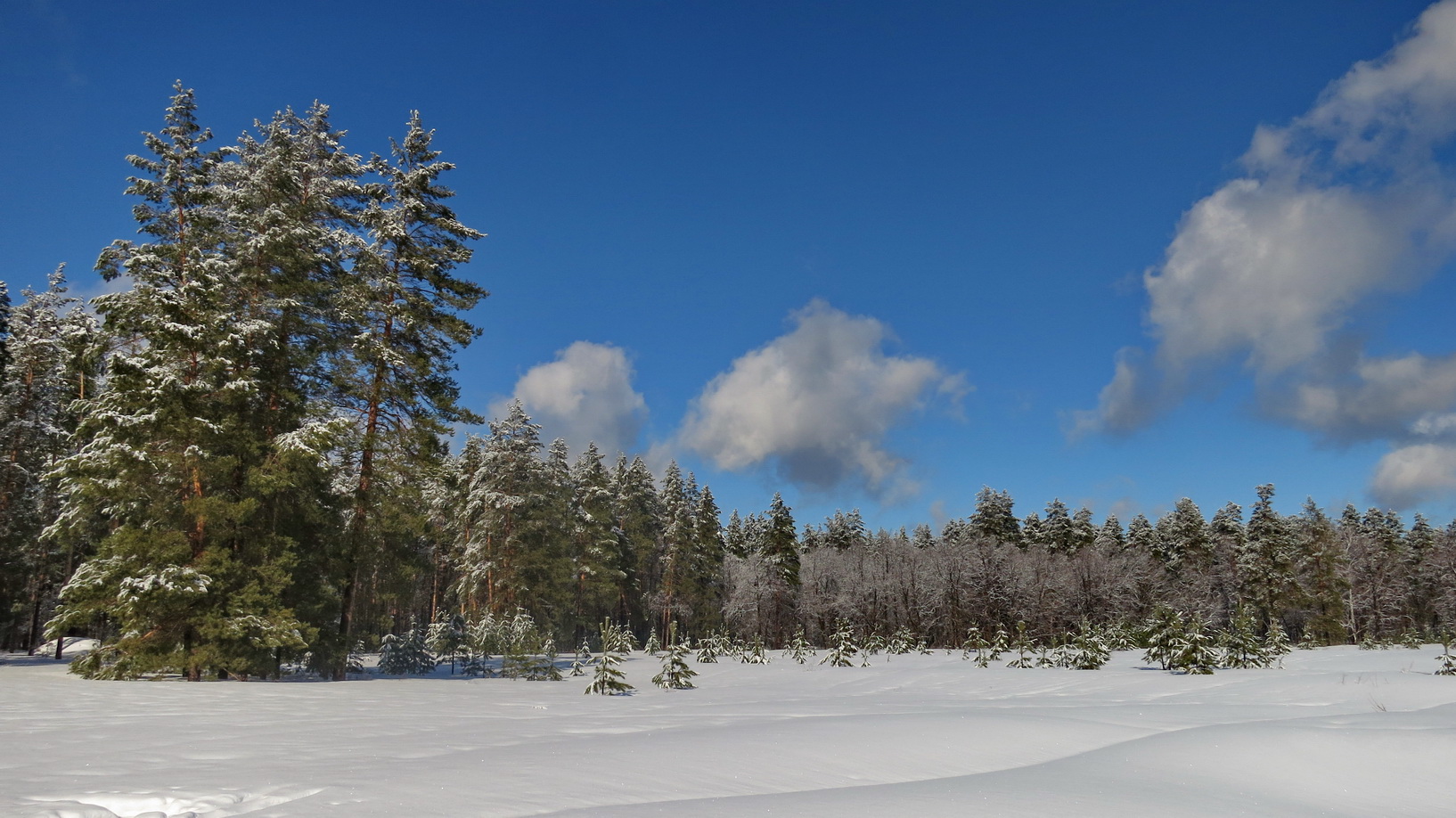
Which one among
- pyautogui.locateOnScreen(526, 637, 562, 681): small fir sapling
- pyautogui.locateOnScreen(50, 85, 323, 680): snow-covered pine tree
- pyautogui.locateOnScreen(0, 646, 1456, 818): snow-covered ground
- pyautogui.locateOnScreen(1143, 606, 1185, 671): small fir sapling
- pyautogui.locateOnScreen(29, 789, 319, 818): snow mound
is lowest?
pyautogui.locateOnScreen(526, 637, 562, 681): small fir sapling

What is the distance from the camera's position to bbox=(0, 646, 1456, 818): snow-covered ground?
550 cm

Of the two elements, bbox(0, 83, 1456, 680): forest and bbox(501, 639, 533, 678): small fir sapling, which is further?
bbox(501, 639, 533, 678): small fir sapling

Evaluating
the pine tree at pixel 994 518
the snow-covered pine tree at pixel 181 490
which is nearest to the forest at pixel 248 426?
the snow-covered pine tree at pixel 181 490

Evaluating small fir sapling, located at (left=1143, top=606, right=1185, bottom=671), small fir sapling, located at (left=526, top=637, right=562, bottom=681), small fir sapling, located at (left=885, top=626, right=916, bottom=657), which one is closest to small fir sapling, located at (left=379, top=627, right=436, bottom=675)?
small fir sapling, located at (left=526, top=637, right=562, bottom=681)

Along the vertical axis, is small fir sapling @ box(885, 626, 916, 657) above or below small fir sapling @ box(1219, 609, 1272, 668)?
below

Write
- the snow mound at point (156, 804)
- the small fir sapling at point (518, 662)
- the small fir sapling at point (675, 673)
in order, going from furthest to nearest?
1. the small fir sapling at point (518, 662)
2. the small fir sapling at point (675, 673)
3. the snow mound at point (156, 804)

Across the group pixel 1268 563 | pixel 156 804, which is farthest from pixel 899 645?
pixel 156 804

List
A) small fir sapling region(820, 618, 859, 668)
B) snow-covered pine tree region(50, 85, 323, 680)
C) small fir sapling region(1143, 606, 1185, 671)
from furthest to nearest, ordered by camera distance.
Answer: small fir sapling region(820, 618, 859, 668)
small fir sapling region(1143, 606, 1185, 671)
snow-covered pine tree region(50, 85, 323, 680)

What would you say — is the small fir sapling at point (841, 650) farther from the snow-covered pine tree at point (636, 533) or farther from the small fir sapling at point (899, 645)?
the snow-covered pine tree at point (636, 533)

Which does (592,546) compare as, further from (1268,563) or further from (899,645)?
(1268,563)

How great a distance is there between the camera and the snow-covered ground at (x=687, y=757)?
550 centimetres

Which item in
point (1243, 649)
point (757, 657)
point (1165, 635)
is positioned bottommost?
→ point (757, 657)

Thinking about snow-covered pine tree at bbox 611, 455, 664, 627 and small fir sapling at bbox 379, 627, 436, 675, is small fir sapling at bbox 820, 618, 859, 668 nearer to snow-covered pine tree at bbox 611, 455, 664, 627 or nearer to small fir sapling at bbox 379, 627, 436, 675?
small fir sapling at bbox 379, 627, 436, 675

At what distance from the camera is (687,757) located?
24.9 ft
